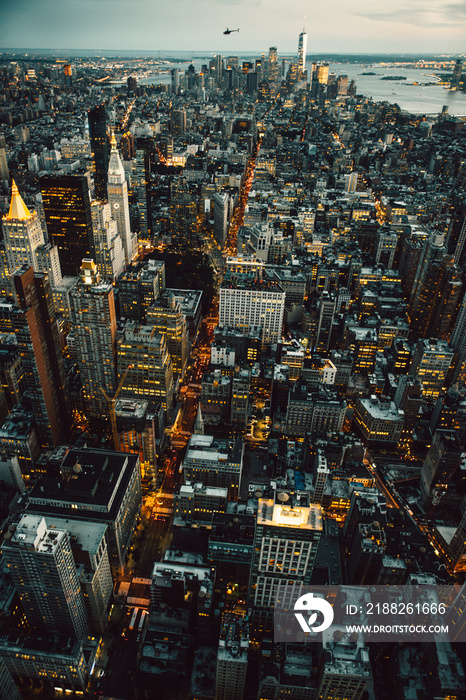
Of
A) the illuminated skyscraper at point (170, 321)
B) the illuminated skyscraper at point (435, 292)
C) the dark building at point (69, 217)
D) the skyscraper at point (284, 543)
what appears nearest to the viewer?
the skyscraper at point (284, 543)

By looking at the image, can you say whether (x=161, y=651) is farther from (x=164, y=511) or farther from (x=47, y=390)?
(x=47, y=390)

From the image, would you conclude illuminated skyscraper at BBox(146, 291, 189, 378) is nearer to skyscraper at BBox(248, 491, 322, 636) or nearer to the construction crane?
the construction crane

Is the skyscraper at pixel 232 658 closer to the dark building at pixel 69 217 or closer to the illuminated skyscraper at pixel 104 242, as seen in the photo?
the illuminated skyscraper at pixel 104 242

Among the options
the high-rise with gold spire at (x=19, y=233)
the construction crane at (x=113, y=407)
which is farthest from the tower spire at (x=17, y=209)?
the construction crane at (x=113, y=407)

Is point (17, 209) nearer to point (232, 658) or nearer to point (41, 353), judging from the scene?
point (41, 353)

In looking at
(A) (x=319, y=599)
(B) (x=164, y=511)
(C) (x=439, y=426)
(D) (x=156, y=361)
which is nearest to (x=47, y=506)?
(B) (x=164, y=511)

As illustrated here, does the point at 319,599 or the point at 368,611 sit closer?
the point at 319,599
